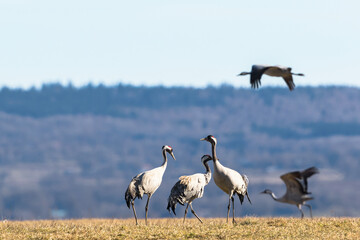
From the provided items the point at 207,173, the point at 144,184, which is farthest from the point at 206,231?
the point at 207,173

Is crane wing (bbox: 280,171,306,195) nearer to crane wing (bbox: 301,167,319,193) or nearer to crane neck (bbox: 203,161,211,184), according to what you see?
crane wing (bbox: 301,167,319,193)

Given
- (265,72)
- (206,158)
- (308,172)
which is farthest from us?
(308,172)

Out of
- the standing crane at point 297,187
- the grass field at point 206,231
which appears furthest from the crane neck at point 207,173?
the standing crane at point 297,187

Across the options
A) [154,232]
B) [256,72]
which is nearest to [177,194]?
[154,232]

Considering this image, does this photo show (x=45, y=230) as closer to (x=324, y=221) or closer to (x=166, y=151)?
(x=166, y=151)

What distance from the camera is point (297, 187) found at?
779 inches

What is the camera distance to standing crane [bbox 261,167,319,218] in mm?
19109

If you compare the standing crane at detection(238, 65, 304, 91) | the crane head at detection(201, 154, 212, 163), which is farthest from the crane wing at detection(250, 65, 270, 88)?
the crane head at detection(201, 154, 212, 163)

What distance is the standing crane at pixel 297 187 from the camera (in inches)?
752

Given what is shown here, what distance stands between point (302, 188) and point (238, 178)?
11.4 ft

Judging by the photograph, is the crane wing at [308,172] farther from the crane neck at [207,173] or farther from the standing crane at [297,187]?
the crane neck at [207,173]

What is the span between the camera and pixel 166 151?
17.9 m

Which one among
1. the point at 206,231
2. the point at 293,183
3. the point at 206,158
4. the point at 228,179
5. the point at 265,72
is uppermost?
the point at 265,72

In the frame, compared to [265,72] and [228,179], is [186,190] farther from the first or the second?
[265,72]
